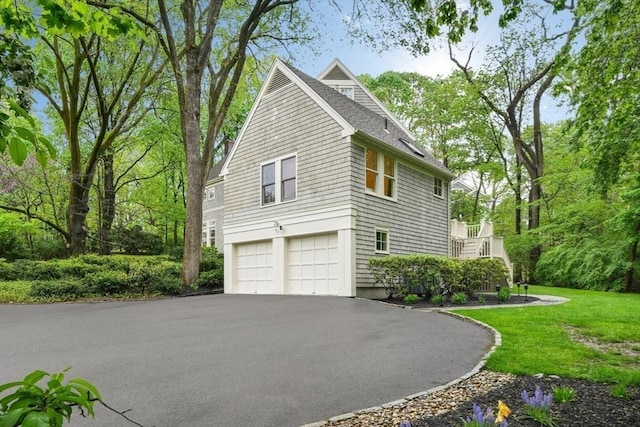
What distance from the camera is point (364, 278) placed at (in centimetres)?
Result: 1228

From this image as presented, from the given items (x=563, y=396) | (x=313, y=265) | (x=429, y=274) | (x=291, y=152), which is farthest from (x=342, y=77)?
(x=563, y=396)

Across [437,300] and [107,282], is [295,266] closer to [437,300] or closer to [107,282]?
[437,300]

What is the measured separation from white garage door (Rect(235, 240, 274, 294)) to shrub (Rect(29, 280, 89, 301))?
16.5 feet

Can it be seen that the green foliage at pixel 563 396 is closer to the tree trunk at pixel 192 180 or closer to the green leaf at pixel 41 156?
the green leaf at pixel 41 156

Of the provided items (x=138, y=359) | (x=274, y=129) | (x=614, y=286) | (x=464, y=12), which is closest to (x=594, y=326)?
(x=464, y=12)

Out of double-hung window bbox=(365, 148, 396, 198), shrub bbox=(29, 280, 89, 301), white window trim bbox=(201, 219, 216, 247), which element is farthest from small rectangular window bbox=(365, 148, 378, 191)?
white window trim bbox=(201, 219, 216, 247)

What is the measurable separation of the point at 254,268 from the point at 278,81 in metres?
6.73

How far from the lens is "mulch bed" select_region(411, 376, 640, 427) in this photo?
3.12 meters

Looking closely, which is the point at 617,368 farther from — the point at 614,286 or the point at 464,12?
the point at 614,286

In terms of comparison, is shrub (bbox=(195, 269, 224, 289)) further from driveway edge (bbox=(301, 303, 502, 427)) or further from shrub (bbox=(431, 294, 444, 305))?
driveway edge (bbox=(301, 303, 502, 427))

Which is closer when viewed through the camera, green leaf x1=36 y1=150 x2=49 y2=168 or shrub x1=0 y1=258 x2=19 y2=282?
green leaf x1=36 y1=150 x2=49 y2=168

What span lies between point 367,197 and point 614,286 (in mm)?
12401

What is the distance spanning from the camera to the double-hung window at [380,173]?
13.2 meters

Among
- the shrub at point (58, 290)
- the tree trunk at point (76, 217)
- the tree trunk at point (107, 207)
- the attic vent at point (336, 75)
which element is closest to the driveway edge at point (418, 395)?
the shrub at point (58, 290)
